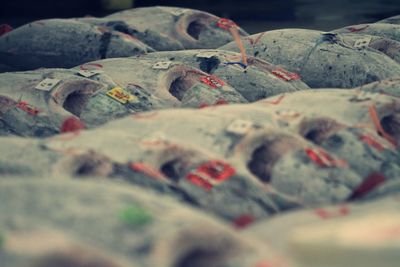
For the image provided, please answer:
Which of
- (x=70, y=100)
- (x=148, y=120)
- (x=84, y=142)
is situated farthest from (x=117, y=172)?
(x=70, y=100)

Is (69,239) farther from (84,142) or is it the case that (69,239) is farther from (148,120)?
(148,120)

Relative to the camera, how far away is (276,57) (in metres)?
8.00

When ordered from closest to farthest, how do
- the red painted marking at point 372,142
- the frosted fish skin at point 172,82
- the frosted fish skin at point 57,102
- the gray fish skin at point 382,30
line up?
the red painted marking at point 372,142 → the frosted fish skin at point 57,102 → the frosted fish skin at point 172,82 → the gray fish skin at point 382,30

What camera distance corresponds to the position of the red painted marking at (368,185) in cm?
469

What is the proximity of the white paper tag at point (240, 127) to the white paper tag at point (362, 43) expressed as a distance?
3192mm

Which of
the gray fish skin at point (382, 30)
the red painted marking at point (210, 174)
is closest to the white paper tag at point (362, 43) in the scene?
the gray fish skin at point (382, 30)

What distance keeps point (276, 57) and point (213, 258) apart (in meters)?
4.88

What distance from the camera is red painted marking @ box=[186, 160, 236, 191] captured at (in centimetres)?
450

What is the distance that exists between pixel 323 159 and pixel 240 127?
0.50 m

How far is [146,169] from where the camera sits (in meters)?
4.47

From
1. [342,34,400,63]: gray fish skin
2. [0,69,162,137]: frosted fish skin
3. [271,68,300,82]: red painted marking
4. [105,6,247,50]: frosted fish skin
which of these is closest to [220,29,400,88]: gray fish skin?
[342,34,400,63]: gray fish skin

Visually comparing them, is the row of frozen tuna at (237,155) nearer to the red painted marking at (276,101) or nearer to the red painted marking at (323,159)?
the red painted marking at (323,159)

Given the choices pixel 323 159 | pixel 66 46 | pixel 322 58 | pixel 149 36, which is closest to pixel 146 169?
pixel 323 159

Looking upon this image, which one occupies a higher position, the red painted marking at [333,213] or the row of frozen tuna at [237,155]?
the red painted marking at [333,213]
